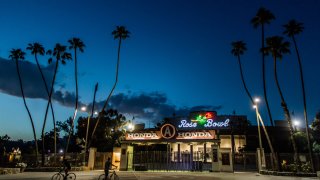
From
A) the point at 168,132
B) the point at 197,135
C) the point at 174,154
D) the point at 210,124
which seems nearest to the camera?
the point at 174,154

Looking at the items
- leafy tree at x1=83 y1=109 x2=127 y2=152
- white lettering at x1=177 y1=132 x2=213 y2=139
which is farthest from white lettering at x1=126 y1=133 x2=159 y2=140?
leafy tree at x1=83 y1=109 x2=127 y2=152

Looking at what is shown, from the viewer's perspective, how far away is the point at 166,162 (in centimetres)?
3766

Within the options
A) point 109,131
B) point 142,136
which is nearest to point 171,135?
point 142,136

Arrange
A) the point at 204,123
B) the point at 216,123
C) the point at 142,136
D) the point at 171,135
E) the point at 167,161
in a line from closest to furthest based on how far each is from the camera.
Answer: the point at 167,161 → the point at 171,135 → the point at 142,136 → the point at 216,123 → the point at 204,123

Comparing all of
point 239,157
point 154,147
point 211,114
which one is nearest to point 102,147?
point 154,147

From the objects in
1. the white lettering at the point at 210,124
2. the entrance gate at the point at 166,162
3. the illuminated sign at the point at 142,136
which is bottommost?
the entrance gate at the point at 166,162

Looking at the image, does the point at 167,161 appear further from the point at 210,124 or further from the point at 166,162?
the point at 210,124

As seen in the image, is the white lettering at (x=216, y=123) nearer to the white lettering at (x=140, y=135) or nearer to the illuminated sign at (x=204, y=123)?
the illuminated sign at (x=204, y=123)

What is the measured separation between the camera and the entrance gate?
36.8 metres

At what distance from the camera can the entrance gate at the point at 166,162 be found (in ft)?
121

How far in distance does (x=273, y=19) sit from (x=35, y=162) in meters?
38.7

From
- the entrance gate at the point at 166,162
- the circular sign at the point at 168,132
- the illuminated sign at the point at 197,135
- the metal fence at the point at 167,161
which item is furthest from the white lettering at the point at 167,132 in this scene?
the entrance gate at the point at 166,162

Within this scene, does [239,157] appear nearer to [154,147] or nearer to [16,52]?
[154,147]

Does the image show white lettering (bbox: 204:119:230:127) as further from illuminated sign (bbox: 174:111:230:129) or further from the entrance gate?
the entrance gate
